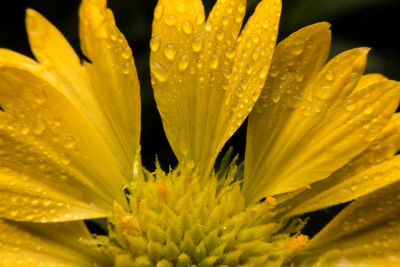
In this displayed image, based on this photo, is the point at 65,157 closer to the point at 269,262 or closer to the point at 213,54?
the point at 213,54

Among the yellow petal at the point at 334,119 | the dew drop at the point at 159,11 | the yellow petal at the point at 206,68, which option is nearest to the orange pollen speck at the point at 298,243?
the yellow petal at the point at 334,119

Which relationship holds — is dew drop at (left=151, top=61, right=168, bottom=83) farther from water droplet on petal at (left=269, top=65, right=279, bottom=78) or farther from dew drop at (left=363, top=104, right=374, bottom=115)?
dew drop at (left=363, top=104, right=374, bottom=115)

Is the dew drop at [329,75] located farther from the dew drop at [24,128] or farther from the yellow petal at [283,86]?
the dew drop at [24,128]

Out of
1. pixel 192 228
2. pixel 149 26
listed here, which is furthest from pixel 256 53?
pixel 149 26

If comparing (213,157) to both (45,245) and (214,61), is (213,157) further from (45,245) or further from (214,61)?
(45,245)

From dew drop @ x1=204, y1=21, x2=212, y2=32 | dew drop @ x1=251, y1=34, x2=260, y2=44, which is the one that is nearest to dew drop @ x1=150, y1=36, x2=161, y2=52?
dew drop @ x1=204, y1=21, x2=212, y2=32

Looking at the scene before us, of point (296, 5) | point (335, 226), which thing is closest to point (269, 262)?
point (335, 226)
